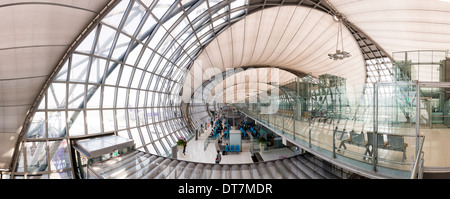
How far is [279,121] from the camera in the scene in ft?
34.5

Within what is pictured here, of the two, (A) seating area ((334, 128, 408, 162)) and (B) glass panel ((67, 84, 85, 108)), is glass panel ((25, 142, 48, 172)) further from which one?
(A) seating area ((334, 128, 408, 162))

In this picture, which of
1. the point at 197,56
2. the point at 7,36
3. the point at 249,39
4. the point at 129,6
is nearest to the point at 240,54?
the point at 249,39

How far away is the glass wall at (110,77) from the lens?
9539 millimetres

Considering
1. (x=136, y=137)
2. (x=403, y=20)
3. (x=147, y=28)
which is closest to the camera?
(x=147, y=28)

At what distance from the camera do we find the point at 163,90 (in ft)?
71.9

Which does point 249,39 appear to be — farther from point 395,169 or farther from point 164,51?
point 395,169

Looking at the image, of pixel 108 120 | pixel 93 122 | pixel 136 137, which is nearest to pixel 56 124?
pixel 93 122

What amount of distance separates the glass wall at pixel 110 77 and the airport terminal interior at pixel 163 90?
2.9 inches

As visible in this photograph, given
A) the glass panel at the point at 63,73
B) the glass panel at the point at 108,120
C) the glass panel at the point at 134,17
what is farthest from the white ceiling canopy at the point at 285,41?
the glass panel at the point at 63,73

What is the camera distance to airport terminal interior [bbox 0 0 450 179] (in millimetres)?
4945

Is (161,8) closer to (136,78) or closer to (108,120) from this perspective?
(136,78)

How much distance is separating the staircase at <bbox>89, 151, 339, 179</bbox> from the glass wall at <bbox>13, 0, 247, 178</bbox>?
3.93 meters

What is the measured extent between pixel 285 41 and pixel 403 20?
1313cm
